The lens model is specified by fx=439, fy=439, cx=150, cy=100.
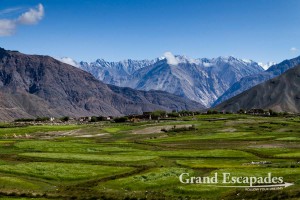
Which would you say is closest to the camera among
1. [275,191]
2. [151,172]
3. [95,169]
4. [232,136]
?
[275,191]

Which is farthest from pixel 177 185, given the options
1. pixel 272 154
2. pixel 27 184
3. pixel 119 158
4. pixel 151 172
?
pixel 272 154

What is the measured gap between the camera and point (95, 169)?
72625mm

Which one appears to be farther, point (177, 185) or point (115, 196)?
point (177, 185)

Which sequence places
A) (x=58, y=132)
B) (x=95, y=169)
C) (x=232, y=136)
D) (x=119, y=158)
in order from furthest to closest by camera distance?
(x=58, y=132) → (x=232, y=136) → (x=119, y=158) → (x=95, y=169)

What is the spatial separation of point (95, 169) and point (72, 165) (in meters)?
5.78

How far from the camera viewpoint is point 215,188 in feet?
178

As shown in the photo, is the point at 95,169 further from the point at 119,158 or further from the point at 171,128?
the point at 171,128

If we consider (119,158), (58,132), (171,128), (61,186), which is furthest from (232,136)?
(61,186)

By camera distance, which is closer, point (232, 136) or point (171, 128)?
point (232, 136)

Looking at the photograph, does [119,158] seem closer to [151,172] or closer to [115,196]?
[151,172]

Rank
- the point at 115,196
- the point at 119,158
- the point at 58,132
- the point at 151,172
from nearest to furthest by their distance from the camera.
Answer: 1. the point at 115,196
2. the point at 151,172
3. the point at 119,158
4. the point at 58,132

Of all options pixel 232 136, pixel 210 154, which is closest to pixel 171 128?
pixel 232 136

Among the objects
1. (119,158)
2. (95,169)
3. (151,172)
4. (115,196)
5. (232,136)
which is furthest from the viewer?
(232,136)

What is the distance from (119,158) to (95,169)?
1619 cm
